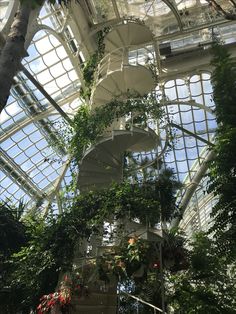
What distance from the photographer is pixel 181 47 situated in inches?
732

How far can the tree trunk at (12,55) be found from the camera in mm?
5375

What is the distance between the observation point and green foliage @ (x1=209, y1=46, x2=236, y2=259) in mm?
6734

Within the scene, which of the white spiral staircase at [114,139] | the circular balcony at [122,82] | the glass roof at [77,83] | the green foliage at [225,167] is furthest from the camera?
the glass roof at [77,83]

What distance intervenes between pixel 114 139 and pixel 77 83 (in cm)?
1038

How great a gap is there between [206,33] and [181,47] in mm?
1298

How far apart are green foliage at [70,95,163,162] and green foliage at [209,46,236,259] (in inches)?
92.2

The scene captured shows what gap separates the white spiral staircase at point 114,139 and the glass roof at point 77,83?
1.37 meters

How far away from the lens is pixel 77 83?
63.9 ft

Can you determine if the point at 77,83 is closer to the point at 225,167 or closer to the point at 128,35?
the point at 128,35

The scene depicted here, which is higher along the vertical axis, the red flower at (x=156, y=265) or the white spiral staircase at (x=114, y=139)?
the white spiral staircase at (x=114, y=139)

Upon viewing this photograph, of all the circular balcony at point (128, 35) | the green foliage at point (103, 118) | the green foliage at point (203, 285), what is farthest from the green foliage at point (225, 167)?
the circular balcony at point (128, 35)

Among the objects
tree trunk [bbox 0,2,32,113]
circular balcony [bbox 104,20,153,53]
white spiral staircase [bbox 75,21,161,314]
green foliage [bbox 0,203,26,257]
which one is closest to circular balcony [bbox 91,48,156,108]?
white spiral staircase [bbox 75,21,161,314]

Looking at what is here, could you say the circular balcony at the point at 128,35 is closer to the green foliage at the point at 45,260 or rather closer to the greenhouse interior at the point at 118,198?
the greenhouse interior at the point at 118,198

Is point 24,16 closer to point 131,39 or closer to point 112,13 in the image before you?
point 131,39
